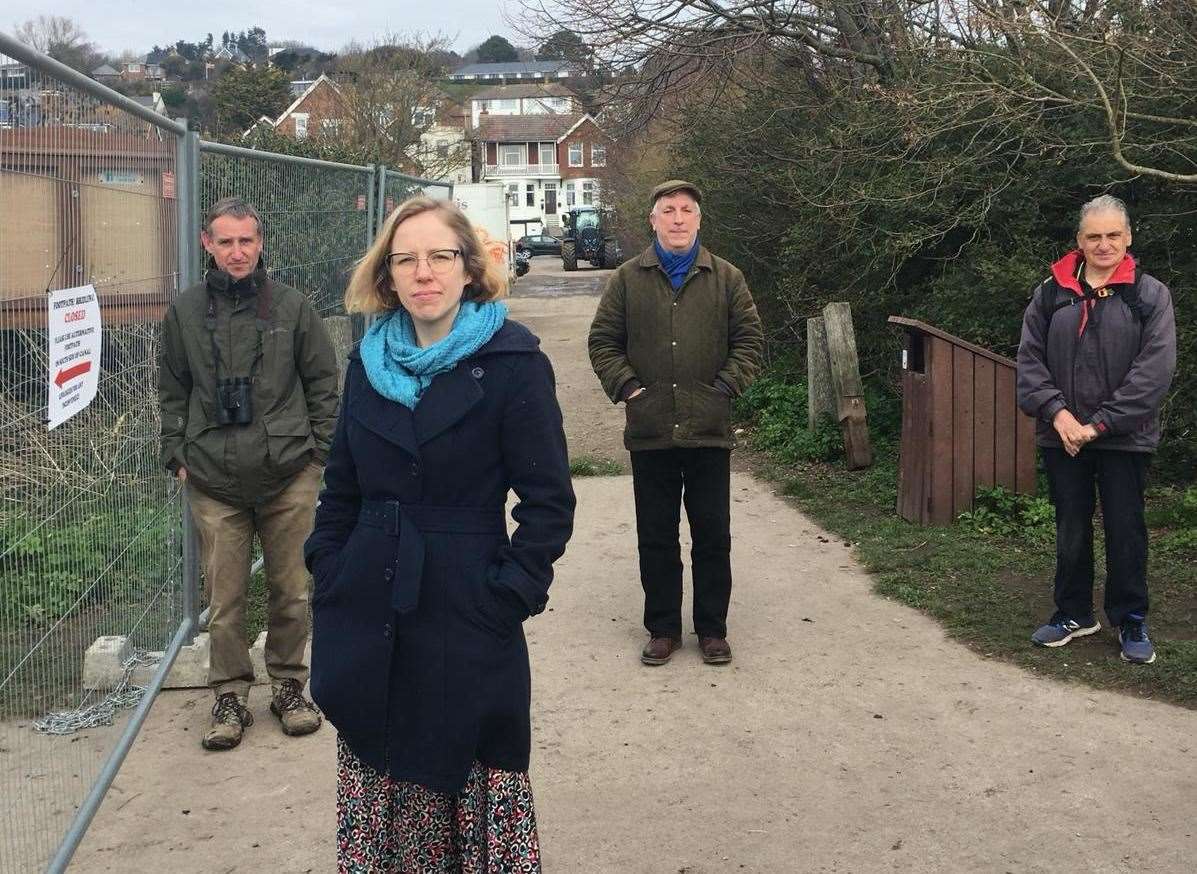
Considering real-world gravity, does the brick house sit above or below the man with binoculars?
above

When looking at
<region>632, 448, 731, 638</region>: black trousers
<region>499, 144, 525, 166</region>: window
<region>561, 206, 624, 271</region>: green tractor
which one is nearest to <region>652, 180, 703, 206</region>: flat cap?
<region>632, 448, 731, 638</region>: black trousers

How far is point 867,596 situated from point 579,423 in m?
6.50

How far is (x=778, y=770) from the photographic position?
4727 millimetres

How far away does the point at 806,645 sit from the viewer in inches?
241

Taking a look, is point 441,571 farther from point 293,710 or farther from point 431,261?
point 293,710

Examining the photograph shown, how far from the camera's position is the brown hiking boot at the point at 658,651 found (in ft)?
19.4

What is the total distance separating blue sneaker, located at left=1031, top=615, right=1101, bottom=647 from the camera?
19.3 ft

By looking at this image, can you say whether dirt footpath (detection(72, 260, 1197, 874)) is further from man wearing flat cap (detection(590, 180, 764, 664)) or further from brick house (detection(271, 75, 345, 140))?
brick house (detection(271, 75, 345, 140))

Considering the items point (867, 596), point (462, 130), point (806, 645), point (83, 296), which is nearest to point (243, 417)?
point (83, 296)

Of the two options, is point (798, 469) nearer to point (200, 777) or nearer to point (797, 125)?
point (797, 125)

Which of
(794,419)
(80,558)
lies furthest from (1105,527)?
(794,419)

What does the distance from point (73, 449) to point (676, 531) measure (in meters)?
2.96

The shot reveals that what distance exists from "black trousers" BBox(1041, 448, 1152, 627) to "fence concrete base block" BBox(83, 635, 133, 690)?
151 inches

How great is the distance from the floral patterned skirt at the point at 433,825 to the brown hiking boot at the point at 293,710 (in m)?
1.83
